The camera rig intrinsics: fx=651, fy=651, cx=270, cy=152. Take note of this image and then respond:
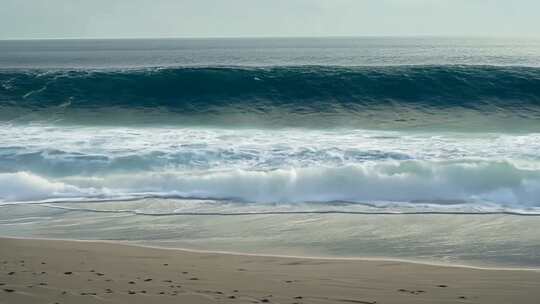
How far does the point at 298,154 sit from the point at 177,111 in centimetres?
810

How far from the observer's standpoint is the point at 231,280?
5406mm

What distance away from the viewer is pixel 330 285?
5.25 metres

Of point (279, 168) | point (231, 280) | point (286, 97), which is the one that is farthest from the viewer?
point (286, 97)

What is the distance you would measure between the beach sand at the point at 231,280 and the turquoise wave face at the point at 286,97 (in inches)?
416

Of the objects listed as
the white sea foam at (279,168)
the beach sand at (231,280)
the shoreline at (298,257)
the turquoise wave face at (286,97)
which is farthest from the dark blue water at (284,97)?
the beach sand at (231,280)

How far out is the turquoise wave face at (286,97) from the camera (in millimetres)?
17500

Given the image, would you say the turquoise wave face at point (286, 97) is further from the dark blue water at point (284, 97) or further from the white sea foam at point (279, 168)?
the white sea foam at point (279, 168)

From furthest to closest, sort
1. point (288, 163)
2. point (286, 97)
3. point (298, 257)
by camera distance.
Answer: point (286, 97) < point (288, 163) < point (298, 257)

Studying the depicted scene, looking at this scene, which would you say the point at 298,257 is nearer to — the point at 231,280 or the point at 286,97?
the point at 231,280

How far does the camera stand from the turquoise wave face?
17.5 metres

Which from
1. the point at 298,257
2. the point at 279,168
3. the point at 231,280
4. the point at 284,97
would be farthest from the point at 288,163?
the point at 284,97

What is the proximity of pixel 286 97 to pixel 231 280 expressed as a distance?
14.9 meters

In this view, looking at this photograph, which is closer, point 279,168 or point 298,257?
point 298,257

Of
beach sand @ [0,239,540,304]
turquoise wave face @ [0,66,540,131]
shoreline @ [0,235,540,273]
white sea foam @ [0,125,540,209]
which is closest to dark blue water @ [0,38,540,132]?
turquoise wave face @ [0,66,540,131]
